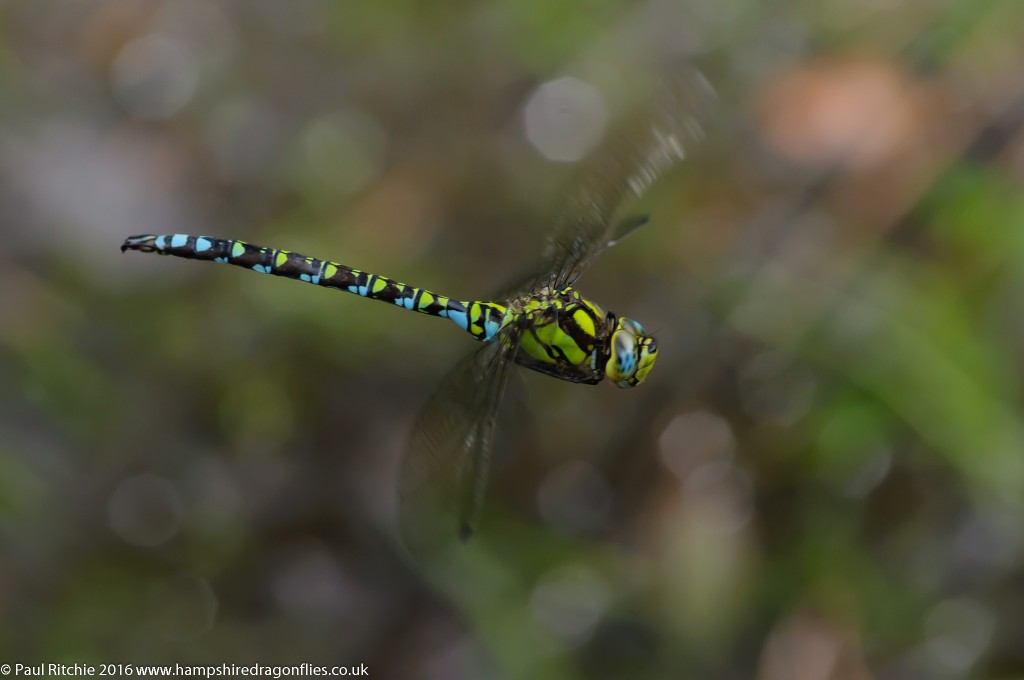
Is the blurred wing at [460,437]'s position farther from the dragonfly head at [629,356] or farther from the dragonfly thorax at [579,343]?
the dragonfly head at [629,356]

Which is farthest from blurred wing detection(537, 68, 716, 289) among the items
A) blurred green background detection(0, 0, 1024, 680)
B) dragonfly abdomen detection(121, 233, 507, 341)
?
blurred green background detection(0, 0, 1024, 680)

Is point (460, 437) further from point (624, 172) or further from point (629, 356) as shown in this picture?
point (624, 172)

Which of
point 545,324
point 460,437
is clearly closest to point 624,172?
point 545,324

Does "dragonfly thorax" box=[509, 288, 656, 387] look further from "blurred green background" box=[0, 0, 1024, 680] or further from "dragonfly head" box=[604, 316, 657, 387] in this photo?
"blurred green background" box=[0, 0, 1024, 680]

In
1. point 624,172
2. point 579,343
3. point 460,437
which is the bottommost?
point 460,437

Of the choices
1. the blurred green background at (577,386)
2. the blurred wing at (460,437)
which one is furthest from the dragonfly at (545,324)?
the blurred green background at (577,386)

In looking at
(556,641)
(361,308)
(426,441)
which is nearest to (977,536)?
(556,641)
